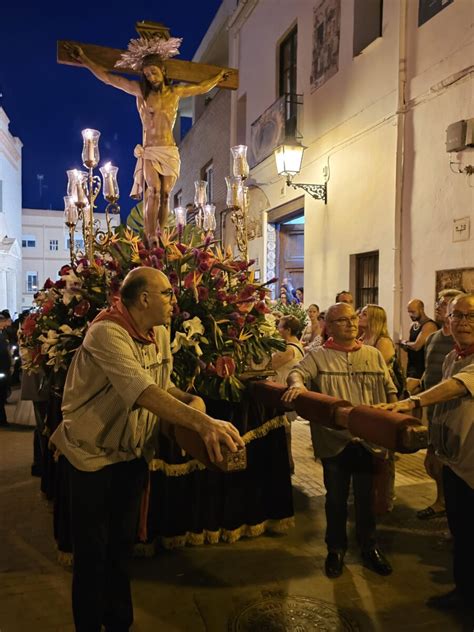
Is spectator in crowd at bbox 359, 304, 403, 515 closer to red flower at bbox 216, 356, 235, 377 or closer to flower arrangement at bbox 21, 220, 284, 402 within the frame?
flower arrangement at bbox 21, 220, 284, 402

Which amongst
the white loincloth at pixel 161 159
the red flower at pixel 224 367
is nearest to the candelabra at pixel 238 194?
the white loincloth at pixel 161 159

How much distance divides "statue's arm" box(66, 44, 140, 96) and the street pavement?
3.62 meters

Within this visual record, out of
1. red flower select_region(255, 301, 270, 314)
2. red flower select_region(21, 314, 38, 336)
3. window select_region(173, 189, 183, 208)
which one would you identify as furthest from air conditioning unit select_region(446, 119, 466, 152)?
window select_region(173, 189, 183, 208)

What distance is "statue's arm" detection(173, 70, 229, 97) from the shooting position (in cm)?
484

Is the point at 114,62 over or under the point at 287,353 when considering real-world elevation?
over

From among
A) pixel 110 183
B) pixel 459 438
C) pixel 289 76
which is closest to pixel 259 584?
pixel 459 438

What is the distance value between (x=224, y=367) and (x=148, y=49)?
2782 millimetres

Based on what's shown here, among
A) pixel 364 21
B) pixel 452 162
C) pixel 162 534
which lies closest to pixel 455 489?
pixel 162 534

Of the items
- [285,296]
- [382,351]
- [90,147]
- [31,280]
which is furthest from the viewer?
[31,280]

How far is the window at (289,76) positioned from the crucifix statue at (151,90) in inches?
242

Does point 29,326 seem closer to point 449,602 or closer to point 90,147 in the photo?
point 90,147

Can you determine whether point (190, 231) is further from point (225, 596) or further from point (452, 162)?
point (452, 162)

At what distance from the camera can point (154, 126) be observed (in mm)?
4660

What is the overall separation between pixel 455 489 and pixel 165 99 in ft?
12.3
